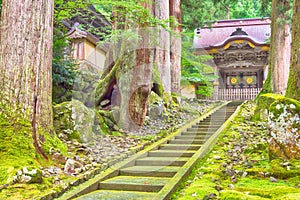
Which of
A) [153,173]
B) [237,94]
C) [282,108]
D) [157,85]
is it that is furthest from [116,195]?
[237,94]

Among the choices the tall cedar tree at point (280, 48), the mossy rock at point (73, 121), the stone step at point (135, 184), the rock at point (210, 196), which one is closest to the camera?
the rock at point (210, 196)

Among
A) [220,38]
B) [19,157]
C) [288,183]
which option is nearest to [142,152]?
[19,157]

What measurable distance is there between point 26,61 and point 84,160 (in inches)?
71.7

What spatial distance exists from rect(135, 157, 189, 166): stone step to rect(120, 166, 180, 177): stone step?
0.17 meters

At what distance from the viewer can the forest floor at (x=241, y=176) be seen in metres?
3.43

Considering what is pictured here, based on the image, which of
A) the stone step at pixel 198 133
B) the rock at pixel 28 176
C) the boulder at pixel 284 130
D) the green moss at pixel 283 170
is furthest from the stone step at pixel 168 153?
the rock at pixel 28 176

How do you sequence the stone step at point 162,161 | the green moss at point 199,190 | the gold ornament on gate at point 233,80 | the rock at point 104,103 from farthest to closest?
the gold ornament on gate at point 233,80 → the rock at point 104,103 → the stone step at point 162,161 → the green moss at point 199,190

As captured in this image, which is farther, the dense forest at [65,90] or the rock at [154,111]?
the rock at [154,111]

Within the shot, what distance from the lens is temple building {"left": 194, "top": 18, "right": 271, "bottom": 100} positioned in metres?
19.3

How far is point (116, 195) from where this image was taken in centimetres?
416

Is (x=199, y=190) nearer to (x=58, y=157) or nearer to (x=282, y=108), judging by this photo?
(x=282, y=108)

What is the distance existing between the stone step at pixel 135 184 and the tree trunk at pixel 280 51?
8.09 meters

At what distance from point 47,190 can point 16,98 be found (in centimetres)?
152

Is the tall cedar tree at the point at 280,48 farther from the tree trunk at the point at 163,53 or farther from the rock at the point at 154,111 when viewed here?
the rock at the point at 154,111
